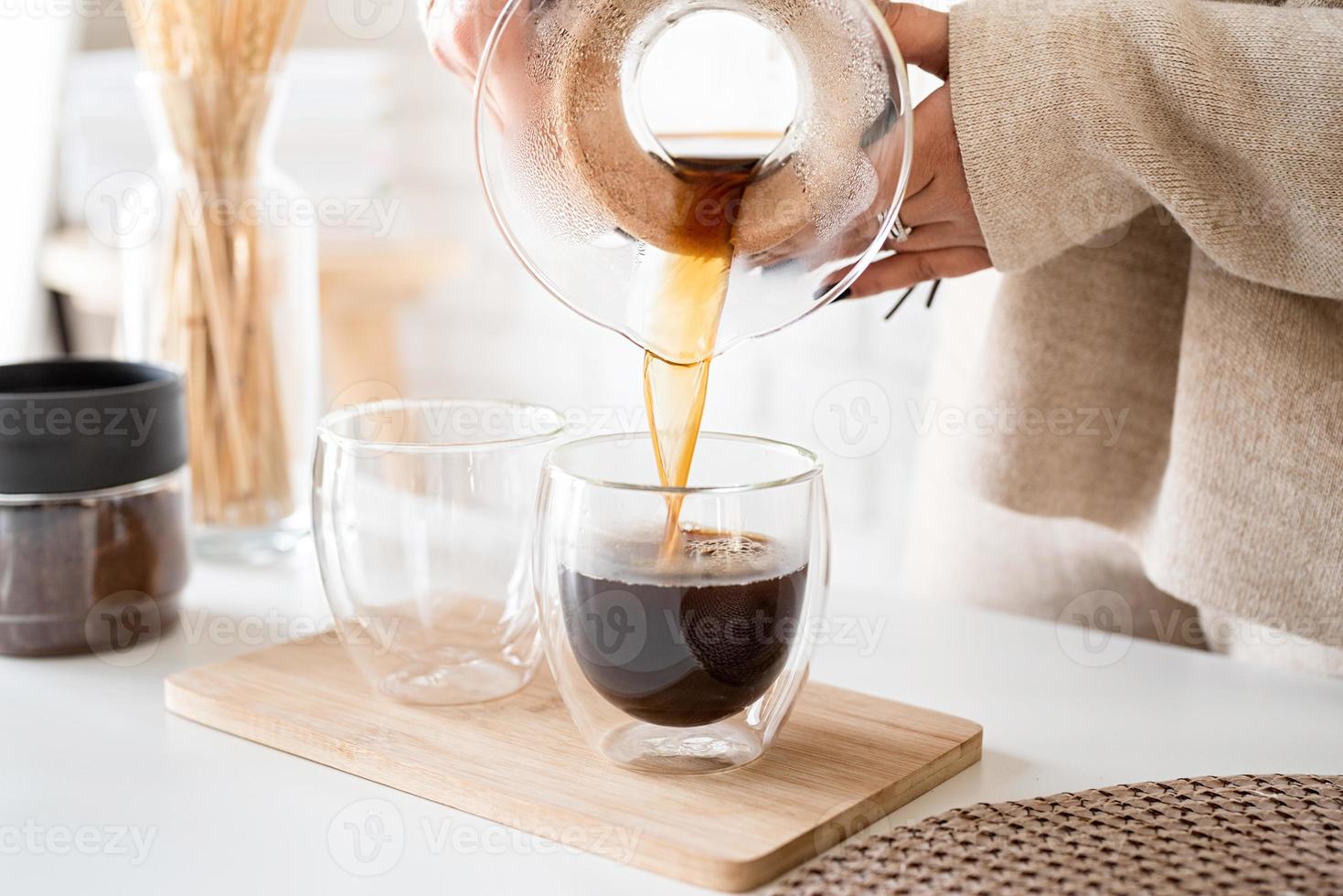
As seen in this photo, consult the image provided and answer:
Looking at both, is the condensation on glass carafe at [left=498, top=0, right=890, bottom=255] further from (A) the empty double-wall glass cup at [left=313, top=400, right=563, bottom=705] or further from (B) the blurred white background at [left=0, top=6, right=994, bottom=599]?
(B) the blurred white background at [left=0, top=6, right=994, bottom=599]

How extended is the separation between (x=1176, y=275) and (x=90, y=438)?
67 centimetres

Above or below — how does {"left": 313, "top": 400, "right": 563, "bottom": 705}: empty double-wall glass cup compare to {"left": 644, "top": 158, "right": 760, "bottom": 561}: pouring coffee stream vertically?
below

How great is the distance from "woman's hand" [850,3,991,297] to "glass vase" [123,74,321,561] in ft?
1.50

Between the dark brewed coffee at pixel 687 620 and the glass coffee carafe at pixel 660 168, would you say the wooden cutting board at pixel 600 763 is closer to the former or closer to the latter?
the dark brewed coffee at pixel 687 620

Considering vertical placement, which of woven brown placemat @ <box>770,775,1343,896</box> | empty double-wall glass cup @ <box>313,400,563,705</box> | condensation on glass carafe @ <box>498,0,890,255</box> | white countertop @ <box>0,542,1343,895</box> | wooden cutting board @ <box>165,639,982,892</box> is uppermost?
condensation on glass carafe @ <box>498,0,890,255</box>

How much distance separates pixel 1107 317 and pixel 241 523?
64 centimetres

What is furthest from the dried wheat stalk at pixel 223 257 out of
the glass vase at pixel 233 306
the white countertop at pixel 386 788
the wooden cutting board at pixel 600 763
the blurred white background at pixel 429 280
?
the blurred white background at pixel 429 280

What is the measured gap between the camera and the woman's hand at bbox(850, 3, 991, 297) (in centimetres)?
69

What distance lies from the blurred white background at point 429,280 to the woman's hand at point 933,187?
88 cm

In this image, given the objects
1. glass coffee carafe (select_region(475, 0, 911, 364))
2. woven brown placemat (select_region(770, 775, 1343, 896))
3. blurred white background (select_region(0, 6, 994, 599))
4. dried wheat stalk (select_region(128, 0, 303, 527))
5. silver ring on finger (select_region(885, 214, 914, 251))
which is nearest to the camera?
woven brown placemat (select_region(770, 775, 1343, 896))

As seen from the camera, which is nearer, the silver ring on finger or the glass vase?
the silver ring on finger

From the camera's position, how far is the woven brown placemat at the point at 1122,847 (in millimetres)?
509

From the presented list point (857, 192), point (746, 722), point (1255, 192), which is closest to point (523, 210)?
point (857, 192)

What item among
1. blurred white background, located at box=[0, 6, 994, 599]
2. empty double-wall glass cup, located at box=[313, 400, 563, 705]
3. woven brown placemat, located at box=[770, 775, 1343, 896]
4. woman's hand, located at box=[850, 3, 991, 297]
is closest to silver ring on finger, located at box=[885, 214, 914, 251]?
woman's hand, located at box=[850, 3, 991, 297]
